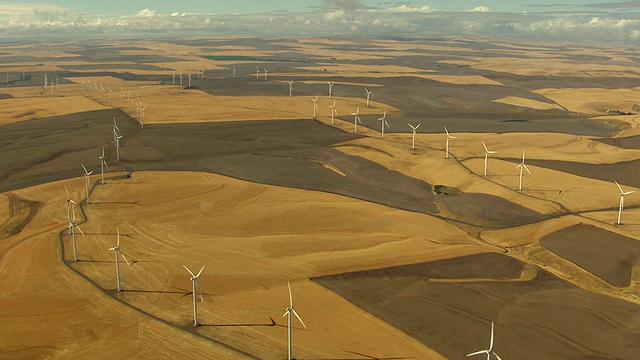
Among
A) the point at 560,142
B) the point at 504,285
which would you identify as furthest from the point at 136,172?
the point at 560,142

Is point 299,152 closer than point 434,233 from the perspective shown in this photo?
No

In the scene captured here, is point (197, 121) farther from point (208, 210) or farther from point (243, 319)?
point (243, 319)

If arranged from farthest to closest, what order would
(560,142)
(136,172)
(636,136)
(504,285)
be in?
(636,136) → (560,142) → (136,172) → (504,285)

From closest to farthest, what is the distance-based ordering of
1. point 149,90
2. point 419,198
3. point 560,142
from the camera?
point 419,198, point 560,142, point 149,90

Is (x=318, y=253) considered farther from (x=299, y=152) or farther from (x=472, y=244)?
(x=299, y=152)

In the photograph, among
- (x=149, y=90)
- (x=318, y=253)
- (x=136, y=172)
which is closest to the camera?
(x=318, y=253)

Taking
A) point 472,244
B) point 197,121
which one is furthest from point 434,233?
point 197,121
